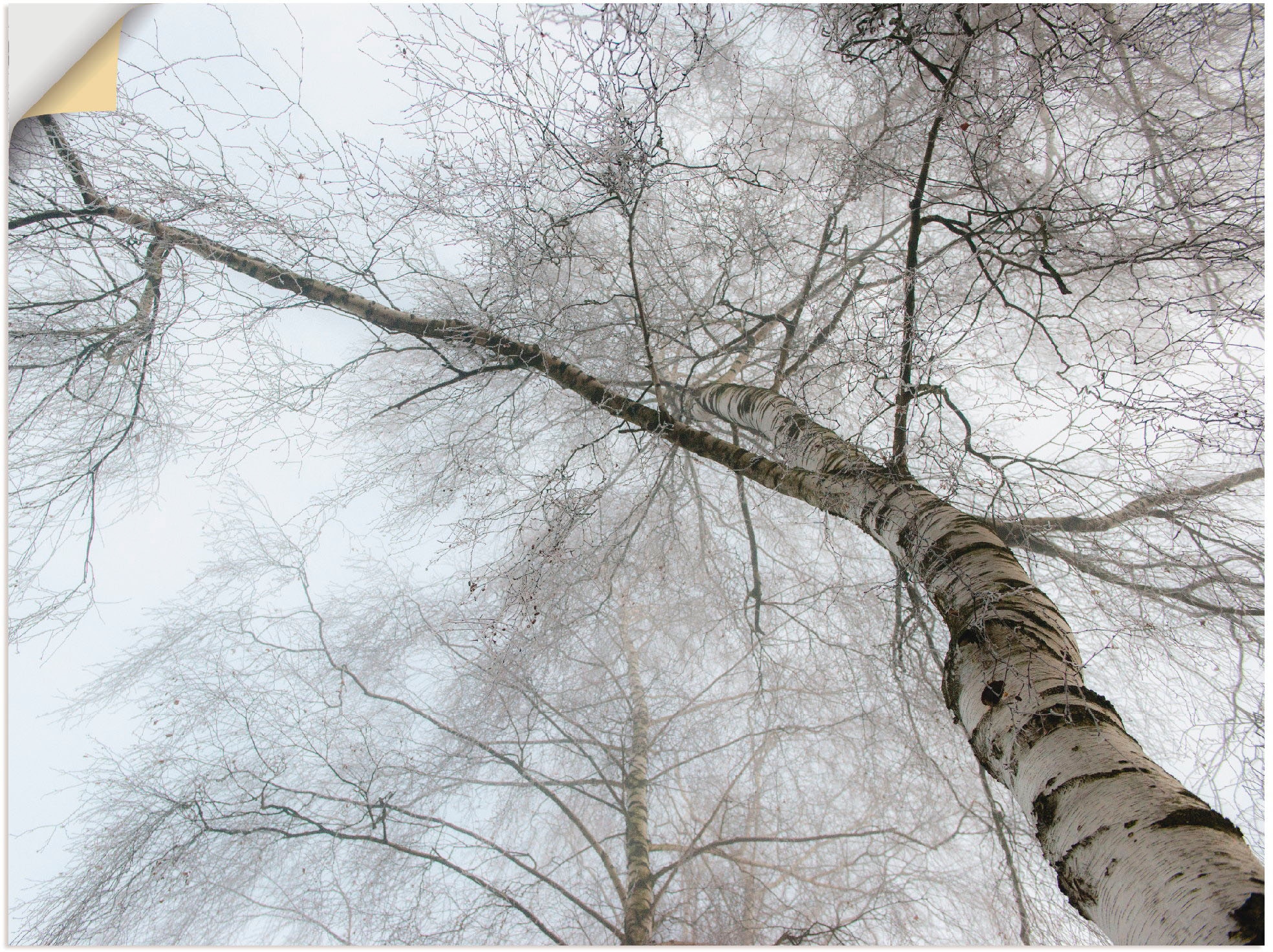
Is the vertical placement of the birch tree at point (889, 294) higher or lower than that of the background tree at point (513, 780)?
higher

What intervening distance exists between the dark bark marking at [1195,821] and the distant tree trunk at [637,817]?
4.54 ft

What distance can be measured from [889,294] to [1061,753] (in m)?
1.13

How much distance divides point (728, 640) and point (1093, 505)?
1230 mm

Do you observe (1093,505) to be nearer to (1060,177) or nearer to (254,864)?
(1060,177)

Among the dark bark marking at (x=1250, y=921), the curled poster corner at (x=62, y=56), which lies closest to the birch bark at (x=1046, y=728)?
the dark bark marking at (x=1250, y=921)

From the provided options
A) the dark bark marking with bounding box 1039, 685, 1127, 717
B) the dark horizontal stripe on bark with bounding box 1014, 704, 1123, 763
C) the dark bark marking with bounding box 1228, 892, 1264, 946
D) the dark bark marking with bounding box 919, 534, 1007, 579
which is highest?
the dark bark marking with bounding box 919, 534, 1007, 579

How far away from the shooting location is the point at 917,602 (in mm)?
1620

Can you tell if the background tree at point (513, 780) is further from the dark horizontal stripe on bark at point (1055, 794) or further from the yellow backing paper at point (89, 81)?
the yellow backing paper at point (89, 81)

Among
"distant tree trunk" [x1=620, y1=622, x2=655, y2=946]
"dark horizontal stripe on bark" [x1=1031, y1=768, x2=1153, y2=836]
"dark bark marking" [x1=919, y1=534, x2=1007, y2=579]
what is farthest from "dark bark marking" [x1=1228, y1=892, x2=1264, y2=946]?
"distant tree trunk" [x1=620, y1=622, x2=655, y2=946]

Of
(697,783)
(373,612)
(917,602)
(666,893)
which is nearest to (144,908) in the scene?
(373,612)

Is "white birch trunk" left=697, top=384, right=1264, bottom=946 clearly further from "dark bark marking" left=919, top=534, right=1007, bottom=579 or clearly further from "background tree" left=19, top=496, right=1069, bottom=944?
"background tree" left=19, top=496, right=1069, bottom=944

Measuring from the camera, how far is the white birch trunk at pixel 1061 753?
64cm

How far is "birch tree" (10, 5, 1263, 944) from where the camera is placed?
39.2 inches

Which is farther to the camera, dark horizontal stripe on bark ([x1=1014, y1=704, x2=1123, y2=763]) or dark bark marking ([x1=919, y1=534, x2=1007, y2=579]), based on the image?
dark bark marking ([x1=919, y1=534, x2=1007, y2=579])
